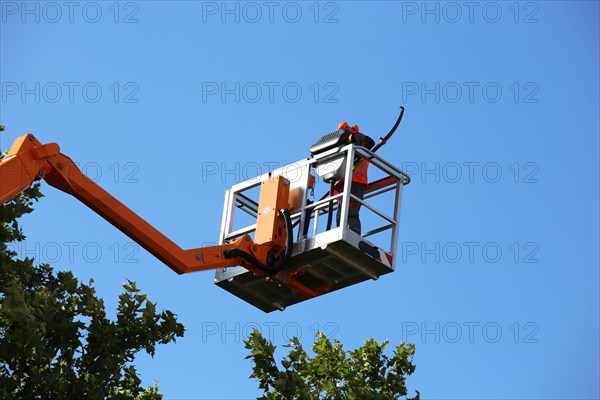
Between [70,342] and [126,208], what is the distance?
3016 millimetres

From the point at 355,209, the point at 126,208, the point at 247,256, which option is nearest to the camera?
the point at 126,208

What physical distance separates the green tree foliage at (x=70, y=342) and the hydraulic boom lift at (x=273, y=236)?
1532 millimetres

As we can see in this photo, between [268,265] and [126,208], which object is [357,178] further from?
[126,208]

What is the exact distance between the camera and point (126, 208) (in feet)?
49.7

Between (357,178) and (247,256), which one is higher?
(357,178)

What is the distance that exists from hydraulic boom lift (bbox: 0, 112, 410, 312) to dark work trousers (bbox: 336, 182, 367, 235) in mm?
240

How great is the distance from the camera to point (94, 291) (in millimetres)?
18297

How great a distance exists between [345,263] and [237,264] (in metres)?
1.59

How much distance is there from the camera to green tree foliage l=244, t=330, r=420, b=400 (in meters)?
17.9

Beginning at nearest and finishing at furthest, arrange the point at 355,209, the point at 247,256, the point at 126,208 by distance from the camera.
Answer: the point at 126,208 → the point at 247,256 → the point at 355,209

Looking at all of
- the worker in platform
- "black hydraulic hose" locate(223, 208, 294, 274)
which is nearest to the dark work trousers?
the worker in platform

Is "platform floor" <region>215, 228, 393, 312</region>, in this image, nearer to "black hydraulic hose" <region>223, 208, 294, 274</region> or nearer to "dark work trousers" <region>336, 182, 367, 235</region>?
"black hydraulic hose" <region>223, 208, 294, 274</region>

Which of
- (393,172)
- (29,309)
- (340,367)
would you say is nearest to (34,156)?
(29,309)

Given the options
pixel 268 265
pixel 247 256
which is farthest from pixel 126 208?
pixel 268 265
